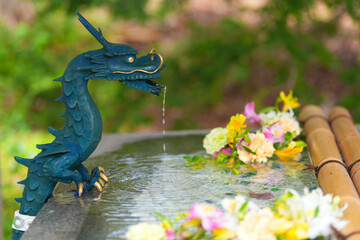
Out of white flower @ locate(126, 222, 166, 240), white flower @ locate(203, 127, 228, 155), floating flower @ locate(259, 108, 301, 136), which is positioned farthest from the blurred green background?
white flower @ locate(126, 222, 166, 240)

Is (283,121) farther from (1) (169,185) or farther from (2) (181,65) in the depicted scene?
(2) (181,65)

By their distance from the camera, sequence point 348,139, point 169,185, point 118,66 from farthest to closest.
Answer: point 348,139 < point 169,185 < point 118,66

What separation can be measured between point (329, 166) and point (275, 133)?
1.32ft

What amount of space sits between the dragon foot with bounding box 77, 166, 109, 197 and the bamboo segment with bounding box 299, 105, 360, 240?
35.4 inches

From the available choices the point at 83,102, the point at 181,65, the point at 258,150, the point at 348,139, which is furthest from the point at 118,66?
the point at 181,65

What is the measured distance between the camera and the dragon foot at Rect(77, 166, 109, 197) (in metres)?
1.89

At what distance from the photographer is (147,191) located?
195 centimetres

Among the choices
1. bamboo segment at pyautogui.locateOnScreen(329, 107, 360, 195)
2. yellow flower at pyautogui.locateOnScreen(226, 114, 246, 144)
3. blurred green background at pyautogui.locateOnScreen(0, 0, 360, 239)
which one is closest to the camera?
bamboo segment at pyautogui.locateOnScreen(329, 107, 360, 195)

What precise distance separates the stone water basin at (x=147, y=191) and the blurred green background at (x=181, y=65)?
1927 millimetres

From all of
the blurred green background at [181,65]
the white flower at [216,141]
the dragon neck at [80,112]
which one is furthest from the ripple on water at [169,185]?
the blurred green background at [181,65]

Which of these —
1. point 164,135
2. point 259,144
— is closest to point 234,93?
point 164,135

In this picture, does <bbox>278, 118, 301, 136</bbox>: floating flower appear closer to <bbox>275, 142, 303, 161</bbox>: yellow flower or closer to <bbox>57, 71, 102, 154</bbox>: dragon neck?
<bbox>275, 142, 303, 161</bbox>: yellow flower

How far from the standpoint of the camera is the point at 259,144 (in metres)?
2.21

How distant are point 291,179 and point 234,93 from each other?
183 inches
